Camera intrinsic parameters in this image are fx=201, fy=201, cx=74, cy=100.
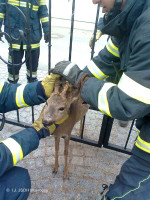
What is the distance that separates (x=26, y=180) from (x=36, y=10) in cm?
397

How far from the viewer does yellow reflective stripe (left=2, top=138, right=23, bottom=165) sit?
2.19m

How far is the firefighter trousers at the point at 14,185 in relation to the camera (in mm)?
2137

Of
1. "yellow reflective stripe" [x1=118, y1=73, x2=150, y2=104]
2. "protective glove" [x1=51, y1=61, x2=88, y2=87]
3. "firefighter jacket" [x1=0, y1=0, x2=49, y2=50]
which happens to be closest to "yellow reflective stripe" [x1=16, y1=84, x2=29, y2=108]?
"protective glove" [x1=51, y1=61, x2=88, y2=87]

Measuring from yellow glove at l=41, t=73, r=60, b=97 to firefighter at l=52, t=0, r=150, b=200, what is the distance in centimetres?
17

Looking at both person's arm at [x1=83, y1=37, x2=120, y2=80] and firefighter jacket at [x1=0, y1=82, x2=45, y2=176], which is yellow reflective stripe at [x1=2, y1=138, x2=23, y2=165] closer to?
firefighter jacket at [x1=0, y1=82, x2=45, y2=176]

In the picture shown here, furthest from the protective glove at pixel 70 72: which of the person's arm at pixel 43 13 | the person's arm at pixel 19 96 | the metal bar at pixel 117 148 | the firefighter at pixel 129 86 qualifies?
the person's arm at pixel 43 13

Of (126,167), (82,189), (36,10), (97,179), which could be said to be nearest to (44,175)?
(82,189)

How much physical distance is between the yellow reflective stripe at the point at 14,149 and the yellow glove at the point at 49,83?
0.68 meters

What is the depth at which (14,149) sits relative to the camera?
2.21 m

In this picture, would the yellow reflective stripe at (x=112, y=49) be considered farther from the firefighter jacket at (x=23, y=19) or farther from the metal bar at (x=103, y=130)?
the firefighter jacket at (x=23, y=19)

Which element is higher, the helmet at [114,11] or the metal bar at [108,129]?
the helmet at [114,11]

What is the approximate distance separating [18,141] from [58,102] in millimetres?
669

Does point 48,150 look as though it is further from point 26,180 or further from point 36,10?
point 36,10

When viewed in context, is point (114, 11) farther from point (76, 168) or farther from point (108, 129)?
point (76, 168)
